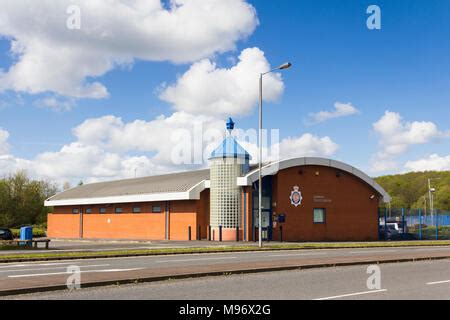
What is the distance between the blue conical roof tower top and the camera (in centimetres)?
3750

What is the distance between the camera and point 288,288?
1190cm

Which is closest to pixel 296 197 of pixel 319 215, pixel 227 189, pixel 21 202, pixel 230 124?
pixel 319 215

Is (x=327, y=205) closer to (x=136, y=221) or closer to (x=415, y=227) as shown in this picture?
(x=415, y=227)

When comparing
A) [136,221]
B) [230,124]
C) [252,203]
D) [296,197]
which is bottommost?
[136,221]

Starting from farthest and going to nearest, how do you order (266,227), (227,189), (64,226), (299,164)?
(64,226) < (299,164) < (266,227) < (227,189)

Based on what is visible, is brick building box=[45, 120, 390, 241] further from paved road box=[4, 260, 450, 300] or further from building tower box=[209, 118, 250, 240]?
paved road box=[4, 260, 450, 300]

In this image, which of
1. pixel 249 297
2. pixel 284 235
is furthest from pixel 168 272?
pixel 284 235

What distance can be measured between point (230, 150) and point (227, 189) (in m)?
2.71

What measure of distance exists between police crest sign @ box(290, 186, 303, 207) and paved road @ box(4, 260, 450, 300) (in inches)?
927

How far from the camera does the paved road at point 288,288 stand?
10766 millimetres

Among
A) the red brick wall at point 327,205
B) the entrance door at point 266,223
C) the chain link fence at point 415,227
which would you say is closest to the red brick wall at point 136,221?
the entrance door at point 266,223

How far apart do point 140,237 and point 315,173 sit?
14.9 m

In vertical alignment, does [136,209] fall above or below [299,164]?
below

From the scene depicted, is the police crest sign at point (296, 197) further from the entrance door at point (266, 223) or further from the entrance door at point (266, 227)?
the entrance door at point (266, 227)
